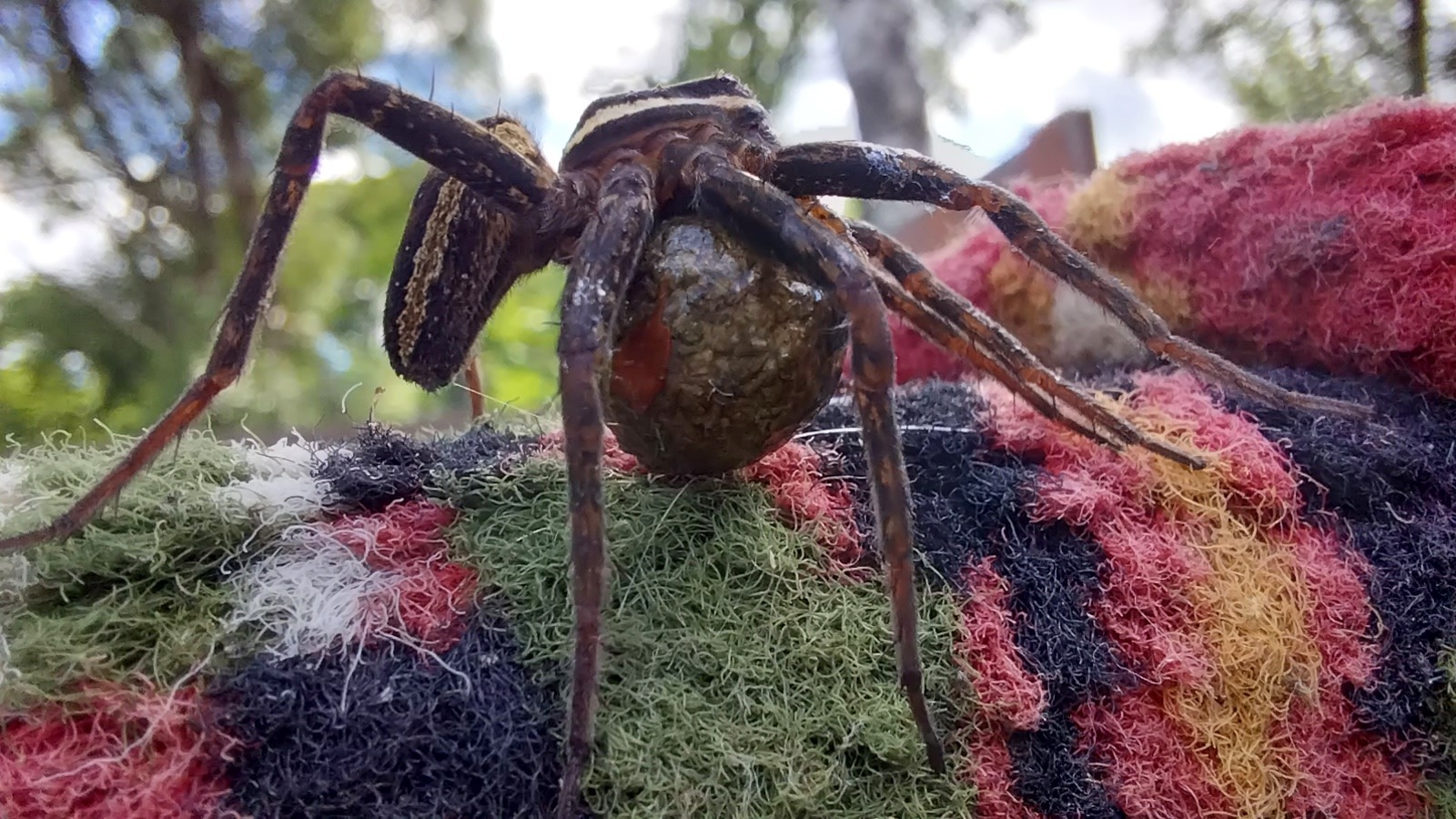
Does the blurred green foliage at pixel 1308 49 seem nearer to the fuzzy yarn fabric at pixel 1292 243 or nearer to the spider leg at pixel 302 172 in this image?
the fuzzy yarn fabric at pixel 1292 243

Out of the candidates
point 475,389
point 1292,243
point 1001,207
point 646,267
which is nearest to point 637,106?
point 646,267

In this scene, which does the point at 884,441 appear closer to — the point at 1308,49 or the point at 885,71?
the point at 1308,49

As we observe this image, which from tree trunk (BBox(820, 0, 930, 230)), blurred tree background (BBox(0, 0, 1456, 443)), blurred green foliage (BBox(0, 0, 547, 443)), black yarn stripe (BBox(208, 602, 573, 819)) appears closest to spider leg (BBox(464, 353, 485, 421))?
blurred tree background (BBox(0, 0, 1456, 443))

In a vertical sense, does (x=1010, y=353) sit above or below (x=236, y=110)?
below

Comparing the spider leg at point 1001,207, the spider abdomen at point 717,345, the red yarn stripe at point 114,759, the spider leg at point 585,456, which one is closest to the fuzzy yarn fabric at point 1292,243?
the spider leg at point 1001,207

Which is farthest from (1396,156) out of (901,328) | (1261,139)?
(901,328)

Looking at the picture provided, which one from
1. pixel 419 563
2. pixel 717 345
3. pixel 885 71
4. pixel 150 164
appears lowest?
pixel 419 563
